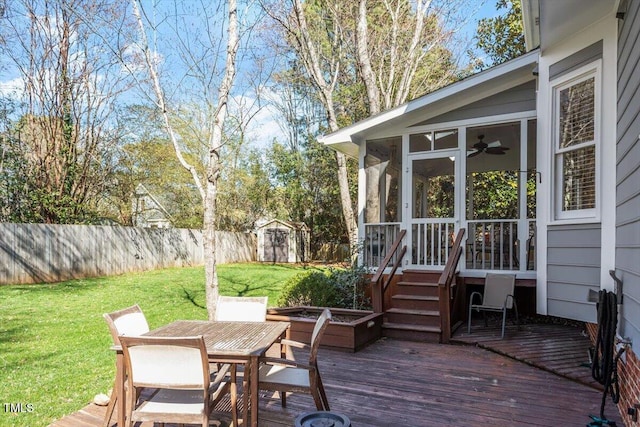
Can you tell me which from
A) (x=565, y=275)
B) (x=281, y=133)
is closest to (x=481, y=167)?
(x=565, y=275)

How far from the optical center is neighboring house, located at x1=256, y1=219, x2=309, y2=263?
19.1 m

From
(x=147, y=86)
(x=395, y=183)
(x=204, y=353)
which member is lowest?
(x=204, y=353)

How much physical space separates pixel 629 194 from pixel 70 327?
703 cm

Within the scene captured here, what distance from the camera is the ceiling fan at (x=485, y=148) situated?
286 inches

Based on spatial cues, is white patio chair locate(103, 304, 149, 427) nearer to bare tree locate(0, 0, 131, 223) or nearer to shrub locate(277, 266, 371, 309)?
shrub locate(277, 266, 371, 309)

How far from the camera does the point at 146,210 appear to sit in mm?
16922

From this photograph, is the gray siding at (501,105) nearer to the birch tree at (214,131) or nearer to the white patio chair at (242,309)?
the birch tree at (214,131)

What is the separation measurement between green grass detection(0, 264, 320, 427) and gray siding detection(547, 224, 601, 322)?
186 inches

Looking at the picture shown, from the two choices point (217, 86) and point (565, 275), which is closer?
point (565, 275)

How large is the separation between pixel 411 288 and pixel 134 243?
9.71m

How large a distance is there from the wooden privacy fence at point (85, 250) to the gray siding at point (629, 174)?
11630 millimetres

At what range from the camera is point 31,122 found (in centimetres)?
1155

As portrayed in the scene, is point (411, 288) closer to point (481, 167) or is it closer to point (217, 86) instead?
point (481, 167)

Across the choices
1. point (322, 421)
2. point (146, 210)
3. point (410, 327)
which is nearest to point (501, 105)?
point (410, 327)
